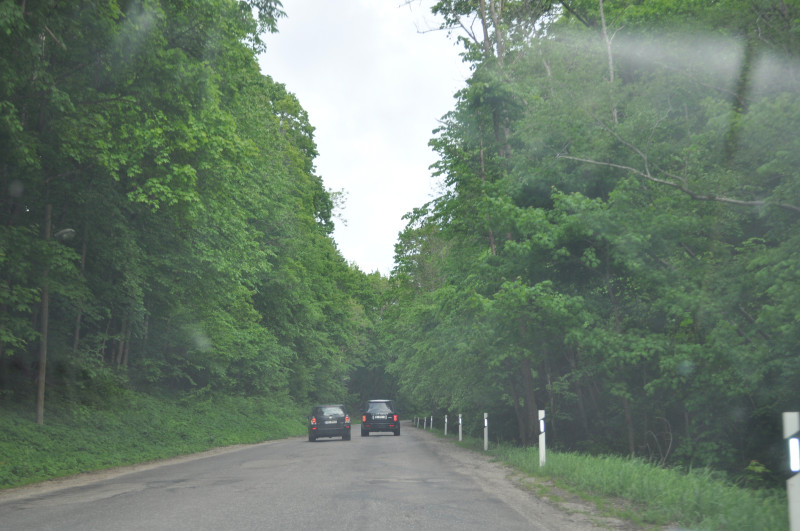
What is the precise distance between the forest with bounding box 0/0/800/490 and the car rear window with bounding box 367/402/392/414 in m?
10.0

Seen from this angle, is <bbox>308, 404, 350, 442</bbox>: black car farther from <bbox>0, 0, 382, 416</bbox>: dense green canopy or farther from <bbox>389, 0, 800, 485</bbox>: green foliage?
<bbox>389, 0, 800, 485</bbox>: green foliage

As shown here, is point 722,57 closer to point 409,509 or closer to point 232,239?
point 409,509

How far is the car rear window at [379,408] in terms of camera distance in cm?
3609

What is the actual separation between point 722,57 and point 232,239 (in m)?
15.9

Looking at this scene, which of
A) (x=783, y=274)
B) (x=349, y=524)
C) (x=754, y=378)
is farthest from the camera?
(x=754, y=378)

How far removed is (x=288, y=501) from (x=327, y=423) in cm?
2192

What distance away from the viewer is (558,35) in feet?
77.3

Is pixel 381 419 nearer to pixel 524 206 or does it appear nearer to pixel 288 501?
pixel 524 206

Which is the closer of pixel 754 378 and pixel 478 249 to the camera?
pixel 754 378

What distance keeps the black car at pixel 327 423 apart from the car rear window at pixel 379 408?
16.9 feet

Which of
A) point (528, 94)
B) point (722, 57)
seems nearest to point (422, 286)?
point (528, 94)

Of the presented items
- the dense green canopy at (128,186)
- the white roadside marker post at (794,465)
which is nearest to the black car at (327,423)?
the dense green canopy at (128,186)

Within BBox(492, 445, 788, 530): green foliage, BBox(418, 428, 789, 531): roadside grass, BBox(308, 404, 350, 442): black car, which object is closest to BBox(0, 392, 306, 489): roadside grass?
BBox(308, 404, 350, 442): black car

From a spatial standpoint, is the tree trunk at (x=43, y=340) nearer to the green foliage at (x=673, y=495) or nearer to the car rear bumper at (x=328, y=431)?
the green foliage at (x=673, y=495)
